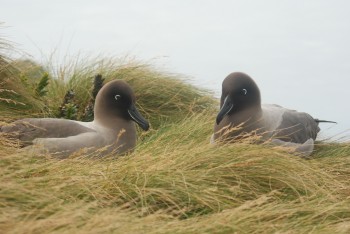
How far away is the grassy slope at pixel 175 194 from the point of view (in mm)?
4102

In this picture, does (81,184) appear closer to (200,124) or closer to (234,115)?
(234,115)

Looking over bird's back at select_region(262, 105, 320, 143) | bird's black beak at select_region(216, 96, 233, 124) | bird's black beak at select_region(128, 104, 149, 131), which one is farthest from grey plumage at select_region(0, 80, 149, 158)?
bird's back at select_region(262, 105, 320, 143)

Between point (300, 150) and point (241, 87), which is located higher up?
point (241, 87)

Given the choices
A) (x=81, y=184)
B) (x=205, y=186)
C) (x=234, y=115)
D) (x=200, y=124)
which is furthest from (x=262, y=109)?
(x=81, y=184)

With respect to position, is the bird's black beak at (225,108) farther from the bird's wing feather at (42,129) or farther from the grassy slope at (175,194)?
the bird's wing feather at (42,129)

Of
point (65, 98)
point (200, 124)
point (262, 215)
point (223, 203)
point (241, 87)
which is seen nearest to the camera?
point (262, 215)

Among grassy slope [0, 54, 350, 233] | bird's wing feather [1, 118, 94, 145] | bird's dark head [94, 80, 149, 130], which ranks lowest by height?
grassy slope [0, 54, 350, 233]

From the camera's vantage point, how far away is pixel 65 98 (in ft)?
31.0

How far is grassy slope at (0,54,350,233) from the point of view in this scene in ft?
13.5

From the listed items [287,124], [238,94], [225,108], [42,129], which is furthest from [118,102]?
[287,124]

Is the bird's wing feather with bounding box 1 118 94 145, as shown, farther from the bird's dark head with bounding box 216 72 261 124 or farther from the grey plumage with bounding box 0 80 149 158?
the bird's dark head with bounding box 216 72 261 124

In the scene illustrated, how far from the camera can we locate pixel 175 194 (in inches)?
198

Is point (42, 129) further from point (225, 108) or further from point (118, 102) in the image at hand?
point (225, 108)

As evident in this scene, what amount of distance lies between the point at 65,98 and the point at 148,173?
179 inches
